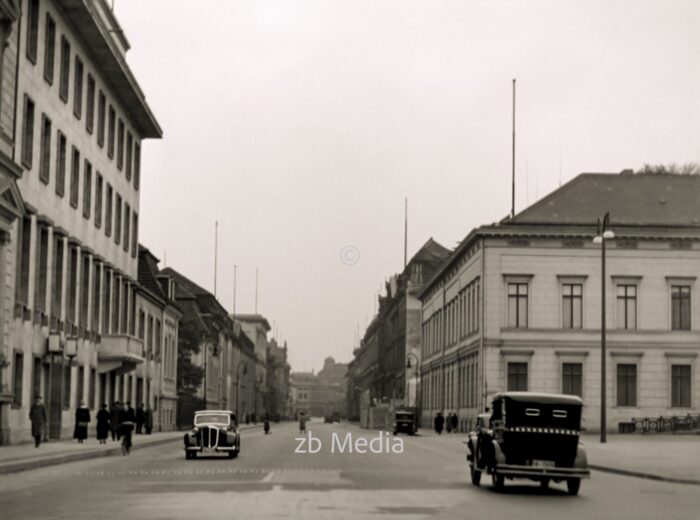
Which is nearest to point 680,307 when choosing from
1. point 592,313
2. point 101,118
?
point 592,313

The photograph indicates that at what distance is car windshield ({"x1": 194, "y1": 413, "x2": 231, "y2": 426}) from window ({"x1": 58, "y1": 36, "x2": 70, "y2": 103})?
16.6m

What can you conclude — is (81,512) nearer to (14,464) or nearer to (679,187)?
(14,464)

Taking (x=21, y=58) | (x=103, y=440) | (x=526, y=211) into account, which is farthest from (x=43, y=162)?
(x=526, y=211)

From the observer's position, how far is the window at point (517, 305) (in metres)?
77.1

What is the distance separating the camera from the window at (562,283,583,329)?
251 ft

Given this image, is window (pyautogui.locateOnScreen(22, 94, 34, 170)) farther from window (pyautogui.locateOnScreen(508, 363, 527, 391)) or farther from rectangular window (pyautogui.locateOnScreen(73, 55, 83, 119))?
window (pyautogui.locateOnScreen(508, 363, 527, 391))

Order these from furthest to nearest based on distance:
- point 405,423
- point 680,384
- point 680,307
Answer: point 405,423 < point 680,307 < point 680,384

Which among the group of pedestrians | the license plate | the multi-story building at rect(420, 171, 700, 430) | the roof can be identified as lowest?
the group of pedestrians

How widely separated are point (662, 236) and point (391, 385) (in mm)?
70551

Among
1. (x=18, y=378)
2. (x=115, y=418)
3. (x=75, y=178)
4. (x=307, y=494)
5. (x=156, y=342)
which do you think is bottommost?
(x=115, y=418)

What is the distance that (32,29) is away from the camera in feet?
145

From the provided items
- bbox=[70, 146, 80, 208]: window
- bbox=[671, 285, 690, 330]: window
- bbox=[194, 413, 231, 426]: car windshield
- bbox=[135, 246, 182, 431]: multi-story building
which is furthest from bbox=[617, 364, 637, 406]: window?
bbox=[194, 413, 231, 426]: car windshield

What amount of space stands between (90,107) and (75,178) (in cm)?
444

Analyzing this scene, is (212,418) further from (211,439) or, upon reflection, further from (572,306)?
(572,306)
